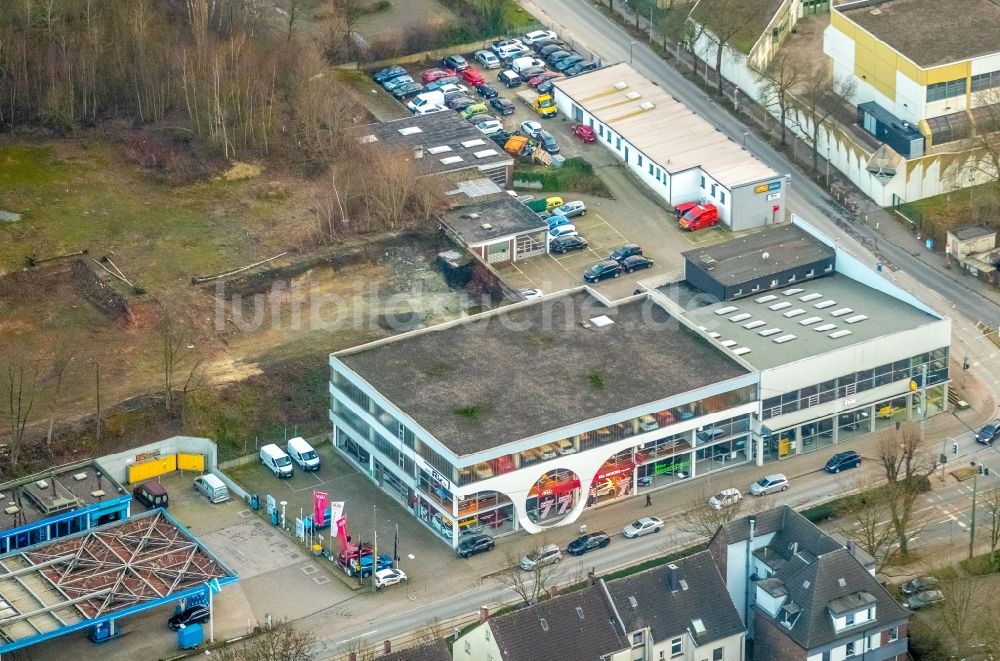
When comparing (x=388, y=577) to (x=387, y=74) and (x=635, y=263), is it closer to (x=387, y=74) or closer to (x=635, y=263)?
(x=635, y=263)

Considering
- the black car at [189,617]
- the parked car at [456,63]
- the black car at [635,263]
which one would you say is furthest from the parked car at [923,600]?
the parked car at [456,63]

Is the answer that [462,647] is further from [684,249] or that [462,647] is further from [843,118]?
[843,118]

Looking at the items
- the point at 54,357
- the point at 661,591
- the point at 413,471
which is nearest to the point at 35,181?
the point at 54,357

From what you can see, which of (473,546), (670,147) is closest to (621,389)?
(473,546)

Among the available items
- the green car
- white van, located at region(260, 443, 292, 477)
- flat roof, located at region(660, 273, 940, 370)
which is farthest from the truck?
white van, located at region(260, 443, 292, 477)

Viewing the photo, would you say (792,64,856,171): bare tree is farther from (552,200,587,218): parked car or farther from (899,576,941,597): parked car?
(899,576,941,597): parked car

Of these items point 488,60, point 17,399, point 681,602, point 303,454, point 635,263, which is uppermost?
point 681,602

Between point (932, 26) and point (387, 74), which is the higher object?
point (932, 26)
